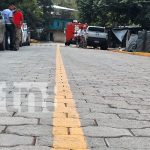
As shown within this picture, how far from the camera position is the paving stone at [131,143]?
12.8ft

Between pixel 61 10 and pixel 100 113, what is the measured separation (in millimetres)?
113572

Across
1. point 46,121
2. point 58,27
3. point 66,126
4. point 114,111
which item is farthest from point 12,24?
point 58,27

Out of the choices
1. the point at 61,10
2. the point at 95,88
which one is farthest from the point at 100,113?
the point at 61,10

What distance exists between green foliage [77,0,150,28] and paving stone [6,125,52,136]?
41078 millimetres

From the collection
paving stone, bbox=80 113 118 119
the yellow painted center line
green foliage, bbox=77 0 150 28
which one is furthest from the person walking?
green foliage, bbox=77 0 150 28

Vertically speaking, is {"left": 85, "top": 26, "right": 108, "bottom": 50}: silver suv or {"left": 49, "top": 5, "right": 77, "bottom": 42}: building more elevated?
{"left": 85, "top": 26, "right": 108, "bottom": 50}: silver suv

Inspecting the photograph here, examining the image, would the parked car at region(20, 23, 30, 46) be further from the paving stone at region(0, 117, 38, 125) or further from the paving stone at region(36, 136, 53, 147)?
the paving stone at region(36, 136, 53, 147)

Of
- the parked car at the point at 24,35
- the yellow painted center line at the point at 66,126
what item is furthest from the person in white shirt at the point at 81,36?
the yellow painted center line at the point at 66,126

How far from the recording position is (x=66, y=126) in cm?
461

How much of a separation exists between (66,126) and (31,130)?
0.39 m

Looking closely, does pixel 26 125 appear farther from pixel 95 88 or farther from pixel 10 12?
pixel 10 12

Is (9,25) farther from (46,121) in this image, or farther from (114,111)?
(46,121)

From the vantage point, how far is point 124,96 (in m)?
7.21

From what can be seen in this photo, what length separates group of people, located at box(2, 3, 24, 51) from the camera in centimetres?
2081
